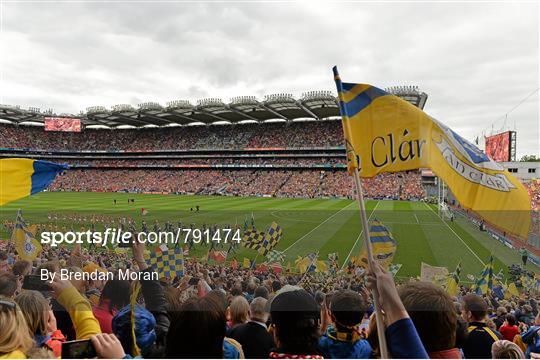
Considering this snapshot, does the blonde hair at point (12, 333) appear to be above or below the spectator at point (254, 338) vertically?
above

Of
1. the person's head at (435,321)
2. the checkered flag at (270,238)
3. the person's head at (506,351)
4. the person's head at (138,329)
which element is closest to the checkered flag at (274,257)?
the checkered flag at (270,238)

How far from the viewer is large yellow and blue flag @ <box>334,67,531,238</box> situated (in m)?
4.66

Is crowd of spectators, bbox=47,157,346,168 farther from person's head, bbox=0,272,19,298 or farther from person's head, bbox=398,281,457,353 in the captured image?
person's head, bbox=398,281,457,353

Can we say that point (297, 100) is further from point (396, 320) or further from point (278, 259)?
point (396, 320)

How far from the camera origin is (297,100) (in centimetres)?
5847

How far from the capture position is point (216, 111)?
6688 centimetres

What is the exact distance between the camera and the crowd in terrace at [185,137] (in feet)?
248

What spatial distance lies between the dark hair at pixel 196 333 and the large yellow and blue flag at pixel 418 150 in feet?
8.77

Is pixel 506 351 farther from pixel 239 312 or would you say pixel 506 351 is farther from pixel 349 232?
pixel 349 232

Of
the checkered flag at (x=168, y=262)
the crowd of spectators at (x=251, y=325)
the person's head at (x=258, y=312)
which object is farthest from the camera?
the checkered flag at (x=168, y=262)

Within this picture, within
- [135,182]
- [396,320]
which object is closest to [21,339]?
[396,320]

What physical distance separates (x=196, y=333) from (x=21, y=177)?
Result: 5.23 metres

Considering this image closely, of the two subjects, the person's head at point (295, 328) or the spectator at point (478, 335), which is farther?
the spectator at point (478, 335)

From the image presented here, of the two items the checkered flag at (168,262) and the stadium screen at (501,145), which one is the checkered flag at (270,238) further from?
the stadium screen at (501,145)
